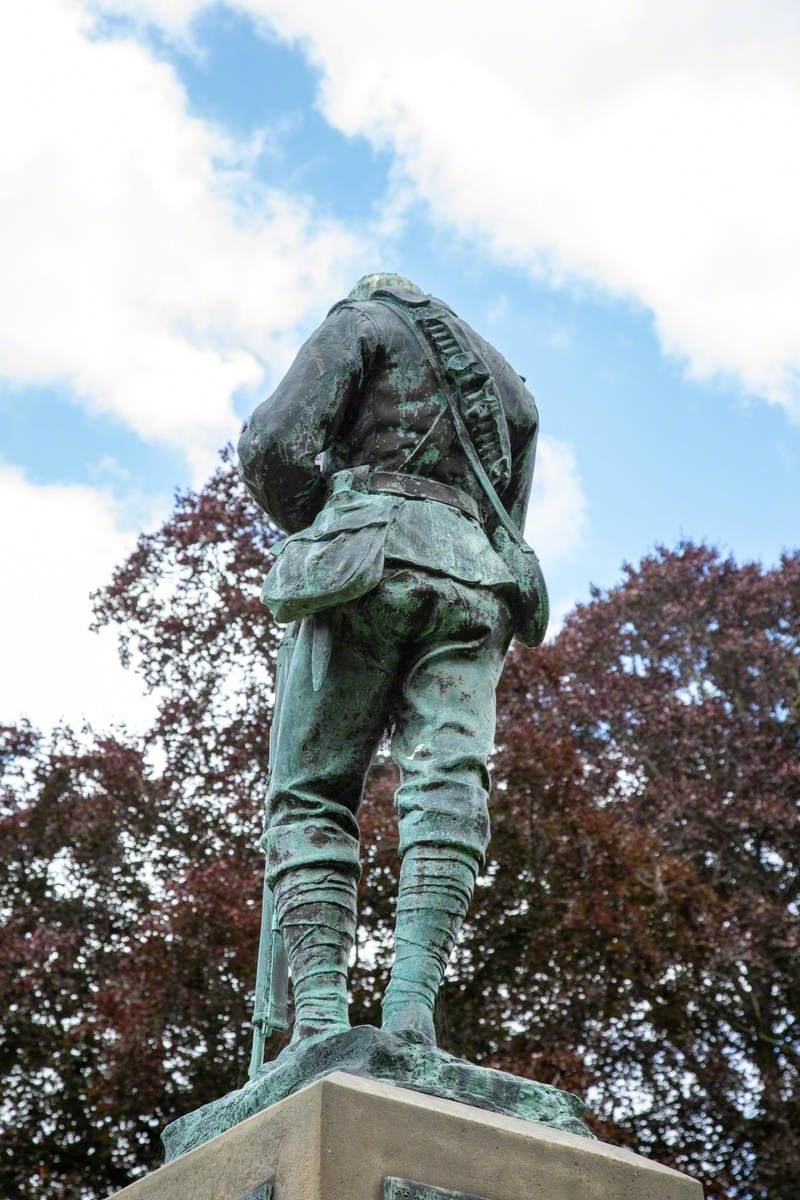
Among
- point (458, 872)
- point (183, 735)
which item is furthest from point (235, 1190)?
point (183, 735)

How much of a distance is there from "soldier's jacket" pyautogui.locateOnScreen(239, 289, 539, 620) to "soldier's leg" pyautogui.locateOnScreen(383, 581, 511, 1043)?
6.9 inches

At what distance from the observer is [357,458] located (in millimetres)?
4312

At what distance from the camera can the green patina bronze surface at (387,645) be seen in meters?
3.55

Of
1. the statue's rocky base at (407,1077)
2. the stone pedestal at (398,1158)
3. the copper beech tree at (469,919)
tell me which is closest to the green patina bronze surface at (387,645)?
the statue's rocky base at (407,1077)

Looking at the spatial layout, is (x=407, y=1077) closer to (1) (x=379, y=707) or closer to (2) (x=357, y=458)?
(1) (x=379, y=707)

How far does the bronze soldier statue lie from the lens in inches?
145

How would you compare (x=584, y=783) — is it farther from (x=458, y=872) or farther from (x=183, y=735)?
(x=458, y=872)

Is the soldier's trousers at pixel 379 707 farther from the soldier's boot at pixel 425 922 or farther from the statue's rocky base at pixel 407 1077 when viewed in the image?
the statue's rocky base at pixel 407 1077

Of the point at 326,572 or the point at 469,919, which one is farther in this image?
the point at 469,919

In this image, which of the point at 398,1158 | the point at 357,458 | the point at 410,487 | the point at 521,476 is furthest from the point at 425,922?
the point at 521,476

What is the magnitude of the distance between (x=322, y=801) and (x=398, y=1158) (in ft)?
3.59

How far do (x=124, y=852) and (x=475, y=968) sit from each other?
3.70 m

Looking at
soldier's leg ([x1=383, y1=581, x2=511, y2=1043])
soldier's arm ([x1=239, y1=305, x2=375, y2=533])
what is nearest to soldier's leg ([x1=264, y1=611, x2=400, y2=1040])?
soldier's leg ([x1=383, y1=581, x2=511, y2=1043])

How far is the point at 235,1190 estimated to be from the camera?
3.14 m
